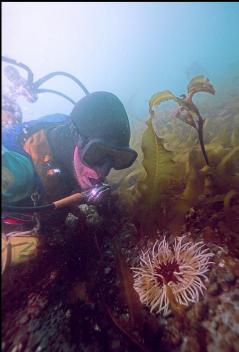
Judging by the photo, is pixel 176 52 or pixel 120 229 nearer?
pixel 120 229

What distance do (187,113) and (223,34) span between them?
586 feet

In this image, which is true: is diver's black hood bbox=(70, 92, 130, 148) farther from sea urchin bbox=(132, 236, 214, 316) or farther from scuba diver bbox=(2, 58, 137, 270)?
sea urchin bbox=(132, 236, 214, 316)

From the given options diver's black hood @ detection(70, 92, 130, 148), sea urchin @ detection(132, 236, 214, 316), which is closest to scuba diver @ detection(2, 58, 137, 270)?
diver's black hood @ detection(70, 92, 130, 148)

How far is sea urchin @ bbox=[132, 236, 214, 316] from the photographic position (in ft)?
7.30

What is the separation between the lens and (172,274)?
2.38 meters

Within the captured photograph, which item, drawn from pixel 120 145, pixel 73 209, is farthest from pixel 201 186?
pixel 73 209

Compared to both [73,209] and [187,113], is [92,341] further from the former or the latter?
[187,113]

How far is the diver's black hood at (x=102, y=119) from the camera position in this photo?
299cm

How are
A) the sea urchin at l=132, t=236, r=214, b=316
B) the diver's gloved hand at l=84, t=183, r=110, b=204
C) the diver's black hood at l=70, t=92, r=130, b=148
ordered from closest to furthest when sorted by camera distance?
the sea urchin at l=132, t=236, r=214, b=316 < the diver's gloved hand at l=84, t=183, r=110, b=204 < the diver's black hood at l=70, t=92, r=130, b=148

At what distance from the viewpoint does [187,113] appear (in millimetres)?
2822

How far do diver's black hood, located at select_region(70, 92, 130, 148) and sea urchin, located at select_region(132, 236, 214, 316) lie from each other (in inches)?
45.0

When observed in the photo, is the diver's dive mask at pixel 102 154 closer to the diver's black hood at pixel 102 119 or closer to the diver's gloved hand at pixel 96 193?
the diver's black hood at pixel 102 119

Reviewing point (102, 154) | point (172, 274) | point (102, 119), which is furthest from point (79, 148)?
point (172, 274)

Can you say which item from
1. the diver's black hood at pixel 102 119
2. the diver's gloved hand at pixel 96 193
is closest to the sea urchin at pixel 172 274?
the diver's gloved hand at pixel 96 193
